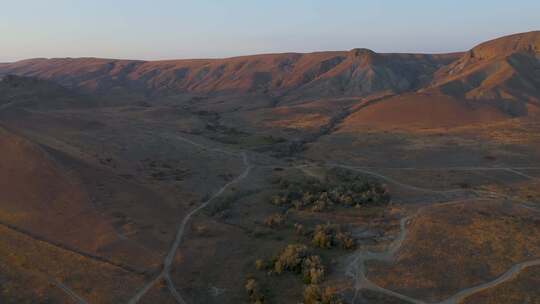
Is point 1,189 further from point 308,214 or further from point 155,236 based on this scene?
point 308,214

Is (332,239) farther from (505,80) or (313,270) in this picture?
(505,80)

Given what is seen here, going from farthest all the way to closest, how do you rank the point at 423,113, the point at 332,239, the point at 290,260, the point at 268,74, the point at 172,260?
the point at 268,74 → the point at 423,113 → the point at 332,239 → the point at 172,260 → the point at 290,260

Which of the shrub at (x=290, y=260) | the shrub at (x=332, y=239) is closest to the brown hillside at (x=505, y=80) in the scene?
the shrub at (x=332, y=239)

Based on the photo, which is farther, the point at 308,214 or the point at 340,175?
the point at 340,175

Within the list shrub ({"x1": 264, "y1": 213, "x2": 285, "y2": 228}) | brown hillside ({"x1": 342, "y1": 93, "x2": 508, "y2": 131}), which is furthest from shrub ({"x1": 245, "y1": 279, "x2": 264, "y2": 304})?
brown hillside ({"x1": 342, "y1": 93, "x2": 508, "y2": 131})

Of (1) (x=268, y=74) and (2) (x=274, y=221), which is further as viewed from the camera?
(1) (x=268, y=74)

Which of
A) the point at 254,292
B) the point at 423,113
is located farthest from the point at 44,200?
the point at 423,113

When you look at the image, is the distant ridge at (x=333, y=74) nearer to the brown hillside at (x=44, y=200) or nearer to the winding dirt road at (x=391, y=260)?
the winding dirt road at (x=391, y=260)

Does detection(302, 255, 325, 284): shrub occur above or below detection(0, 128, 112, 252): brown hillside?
below

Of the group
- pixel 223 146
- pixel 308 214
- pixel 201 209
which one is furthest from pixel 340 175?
pixel 223 146

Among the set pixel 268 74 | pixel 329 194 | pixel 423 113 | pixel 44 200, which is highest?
pixel 268 74

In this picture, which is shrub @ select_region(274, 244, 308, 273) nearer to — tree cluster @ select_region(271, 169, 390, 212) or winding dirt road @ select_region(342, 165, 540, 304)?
winding dirt road @ select_region(342, 165, 540, 304)
